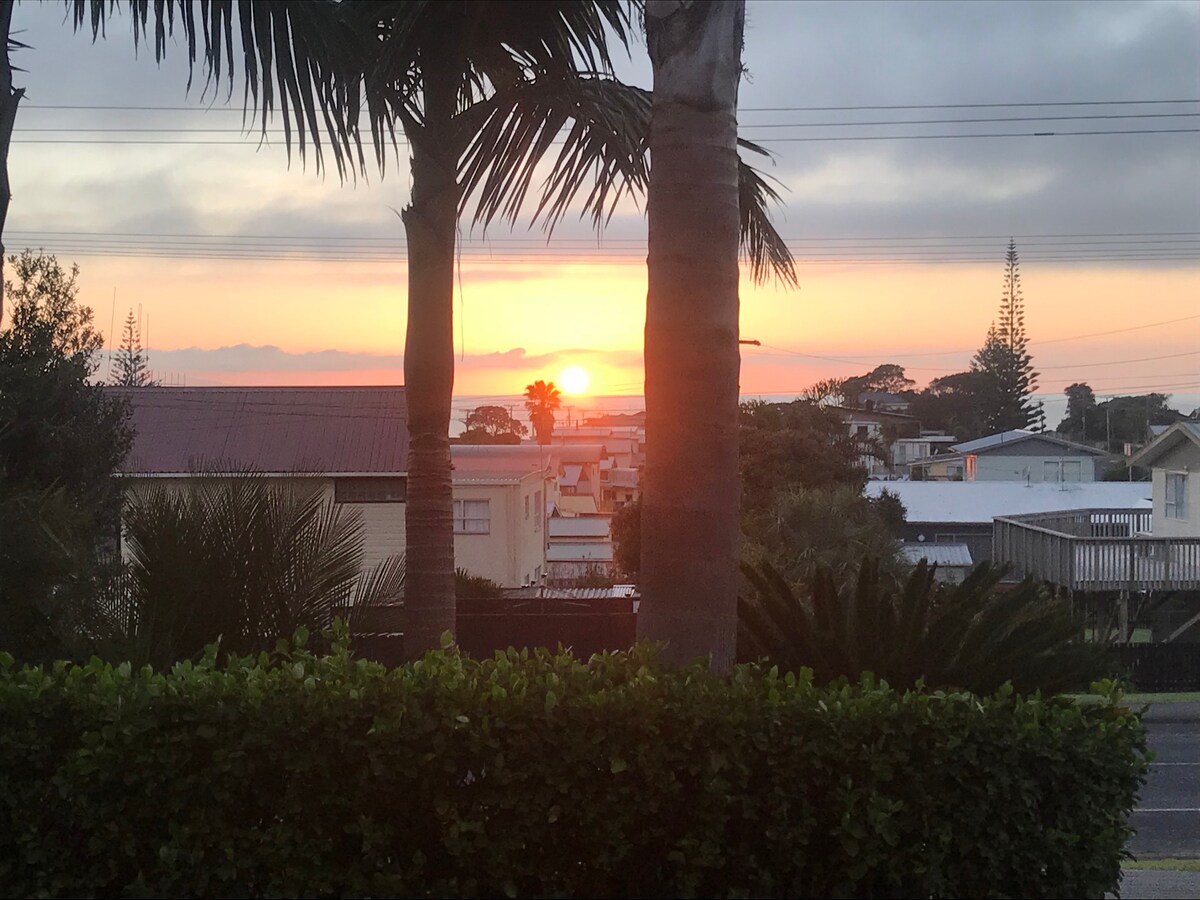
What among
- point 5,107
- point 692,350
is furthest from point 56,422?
point 692,350

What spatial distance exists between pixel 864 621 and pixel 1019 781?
1364mm

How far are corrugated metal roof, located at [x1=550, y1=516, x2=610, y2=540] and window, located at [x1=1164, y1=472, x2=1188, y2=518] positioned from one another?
1036 inches

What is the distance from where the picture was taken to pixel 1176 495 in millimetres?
32500

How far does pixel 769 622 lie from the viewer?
5.31 metres

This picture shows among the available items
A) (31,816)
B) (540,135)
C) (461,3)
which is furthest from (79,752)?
(540,135)

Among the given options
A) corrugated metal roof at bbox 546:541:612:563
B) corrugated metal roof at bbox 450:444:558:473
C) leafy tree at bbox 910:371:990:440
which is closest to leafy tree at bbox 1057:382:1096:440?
leafy tree at bbox 910:371:990:440

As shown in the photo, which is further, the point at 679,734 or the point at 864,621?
the point at 864,621

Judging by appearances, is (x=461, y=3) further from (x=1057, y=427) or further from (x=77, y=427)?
(x=1057, y=427)

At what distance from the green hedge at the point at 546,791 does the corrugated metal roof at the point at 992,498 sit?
132 ft

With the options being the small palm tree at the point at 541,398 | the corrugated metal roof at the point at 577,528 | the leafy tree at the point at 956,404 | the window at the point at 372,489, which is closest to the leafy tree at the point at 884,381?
the leafy tree at the point at 956,404

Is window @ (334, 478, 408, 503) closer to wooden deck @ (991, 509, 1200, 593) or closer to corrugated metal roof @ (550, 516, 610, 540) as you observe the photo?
wooden deck @ (991, 509, 1200, 593)

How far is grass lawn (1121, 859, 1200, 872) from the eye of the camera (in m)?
7.12

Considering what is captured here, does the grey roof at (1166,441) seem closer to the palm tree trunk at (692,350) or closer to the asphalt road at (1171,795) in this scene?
the asphalt road at (1171,795)

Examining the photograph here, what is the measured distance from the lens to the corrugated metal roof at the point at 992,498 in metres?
44.4
